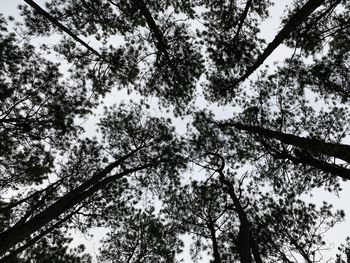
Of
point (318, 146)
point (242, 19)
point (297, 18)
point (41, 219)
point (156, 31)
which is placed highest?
point (242, 19)

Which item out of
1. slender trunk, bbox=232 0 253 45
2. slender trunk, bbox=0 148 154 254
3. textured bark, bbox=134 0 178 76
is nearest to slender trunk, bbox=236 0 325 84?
slender trunk, bbox=232 0 253 45

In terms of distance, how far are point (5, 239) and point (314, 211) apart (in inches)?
376

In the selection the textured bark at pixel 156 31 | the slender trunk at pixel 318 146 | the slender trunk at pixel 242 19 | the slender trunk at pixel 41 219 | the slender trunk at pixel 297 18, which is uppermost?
the slender trunk at pixel 242 19

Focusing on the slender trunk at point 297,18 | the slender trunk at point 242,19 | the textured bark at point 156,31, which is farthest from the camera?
the slender trunk at point 242,19

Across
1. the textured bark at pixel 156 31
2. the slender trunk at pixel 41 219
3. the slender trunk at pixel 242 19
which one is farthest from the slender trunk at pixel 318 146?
the slender trunk at pixel 41 219

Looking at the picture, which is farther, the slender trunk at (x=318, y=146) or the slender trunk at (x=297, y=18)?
the slender trunk at (x=318, y=146)

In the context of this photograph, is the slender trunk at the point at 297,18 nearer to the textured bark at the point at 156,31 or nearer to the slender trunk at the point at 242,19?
the slender trunk at the point at 242,19

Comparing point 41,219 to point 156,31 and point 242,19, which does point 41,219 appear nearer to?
point 156,31

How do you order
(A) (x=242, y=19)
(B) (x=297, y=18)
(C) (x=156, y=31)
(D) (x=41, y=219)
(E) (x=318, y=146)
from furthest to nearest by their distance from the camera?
(A) (x=242, y=19) < (C) (x=156, y=31) < (E) (x=318, y=146) < (D) (x=41, y=219) < (B) (x=297, y=18)

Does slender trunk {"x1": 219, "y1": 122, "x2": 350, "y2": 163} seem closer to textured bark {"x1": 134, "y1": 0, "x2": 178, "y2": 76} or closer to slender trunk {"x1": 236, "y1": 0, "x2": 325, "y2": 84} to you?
slender trunk {"x1": 236, "y1": 0, "x2": 325, "y2": 84}

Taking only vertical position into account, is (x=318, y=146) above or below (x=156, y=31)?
below

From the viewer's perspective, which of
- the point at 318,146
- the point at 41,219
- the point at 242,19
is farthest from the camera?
the point at 242,19

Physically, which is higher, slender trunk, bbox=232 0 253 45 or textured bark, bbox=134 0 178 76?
slender trunk, bbox=232 0 253 45

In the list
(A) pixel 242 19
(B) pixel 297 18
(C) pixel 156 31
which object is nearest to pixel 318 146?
(B) pixel 297 18
